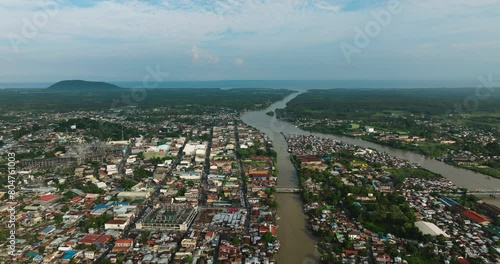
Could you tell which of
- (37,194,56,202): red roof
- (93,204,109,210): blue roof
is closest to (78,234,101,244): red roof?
(93,204,109,210): blue roof

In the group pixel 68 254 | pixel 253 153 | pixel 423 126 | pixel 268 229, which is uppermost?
pixel 423 126

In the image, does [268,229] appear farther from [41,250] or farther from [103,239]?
[41,250]

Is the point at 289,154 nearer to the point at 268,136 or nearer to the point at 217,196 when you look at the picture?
the point at 268,136

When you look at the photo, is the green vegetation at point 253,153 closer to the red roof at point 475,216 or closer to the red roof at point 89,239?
the red roof at point 475,216

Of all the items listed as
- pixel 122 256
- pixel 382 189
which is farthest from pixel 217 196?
pixel 382 189

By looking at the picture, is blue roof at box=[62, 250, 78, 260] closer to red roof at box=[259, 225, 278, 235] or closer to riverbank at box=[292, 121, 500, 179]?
red roof at box=[259, 225, 278, 235]

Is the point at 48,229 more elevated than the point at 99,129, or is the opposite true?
the point at 99,129

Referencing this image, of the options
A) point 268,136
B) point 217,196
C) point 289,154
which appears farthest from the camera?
point 268,136

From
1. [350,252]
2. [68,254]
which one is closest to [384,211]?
[350,252]
